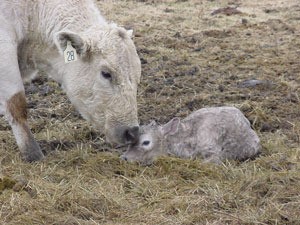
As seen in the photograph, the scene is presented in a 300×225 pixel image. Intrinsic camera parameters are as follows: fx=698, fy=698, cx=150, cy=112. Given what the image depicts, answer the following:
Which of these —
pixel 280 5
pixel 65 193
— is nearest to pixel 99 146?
pixel 65 193

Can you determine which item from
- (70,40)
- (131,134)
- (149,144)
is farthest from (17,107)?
(149,144)

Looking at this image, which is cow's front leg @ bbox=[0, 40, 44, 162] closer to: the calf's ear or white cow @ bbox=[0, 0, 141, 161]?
white cow @ bbox=[0, 0, 141, 161]

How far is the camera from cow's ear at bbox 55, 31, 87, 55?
6.63 meters

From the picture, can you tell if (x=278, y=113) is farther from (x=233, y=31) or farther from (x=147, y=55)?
(x=233, y=31)

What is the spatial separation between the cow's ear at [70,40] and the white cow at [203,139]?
3.49 ft

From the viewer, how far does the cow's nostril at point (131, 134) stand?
21.9ft

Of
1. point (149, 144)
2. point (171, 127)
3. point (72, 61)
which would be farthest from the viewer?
point (171, 127)

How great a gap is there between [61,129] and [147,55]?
13.4 ft

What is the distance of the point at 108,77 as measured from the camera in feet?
22.0

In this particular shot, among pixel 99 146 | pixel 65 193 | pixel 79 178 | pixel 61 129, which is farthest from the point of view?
pixel 61 129

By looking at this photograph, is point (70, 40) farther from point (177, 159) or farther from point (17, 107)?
point (177, 159)

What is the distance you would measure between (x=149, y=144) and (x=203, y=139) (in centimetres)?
56

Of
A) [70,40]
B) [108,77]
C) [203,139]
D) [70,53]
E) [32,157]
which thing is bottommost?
[203,139]

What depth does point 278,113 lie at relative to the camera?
8508mm
